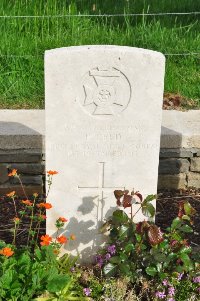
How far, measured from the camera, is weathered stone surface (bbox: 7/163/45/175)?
378 centimetres

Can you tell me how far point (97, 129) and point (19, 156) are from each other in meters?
0.99

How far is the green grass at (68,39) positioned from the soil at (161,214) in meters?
1.04

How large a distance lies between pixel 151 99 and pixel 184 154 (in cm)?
109

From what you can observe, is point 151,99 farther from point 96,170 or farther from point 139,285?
point 139,285

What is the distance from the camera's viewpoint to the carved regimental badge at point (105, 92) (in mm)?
2791

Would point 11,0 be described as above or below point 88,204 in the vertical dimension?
above

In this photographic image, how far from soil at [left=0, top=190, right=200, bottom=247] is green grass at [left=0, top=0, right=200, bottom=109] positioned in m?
1.04

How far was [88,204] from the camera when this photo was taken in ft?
10.1

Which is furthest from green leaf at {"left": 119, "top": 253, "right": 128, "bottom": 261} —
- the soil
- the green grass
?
the green grass

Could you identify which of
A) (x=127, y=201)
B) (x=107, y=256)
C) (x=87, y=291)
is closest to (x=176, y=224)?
(x=127, y=201)

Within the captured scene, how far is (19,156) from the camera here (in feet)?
12.3

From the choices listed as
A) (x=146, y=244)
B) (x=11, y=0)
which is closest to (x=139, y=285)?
(x=146, y=244)

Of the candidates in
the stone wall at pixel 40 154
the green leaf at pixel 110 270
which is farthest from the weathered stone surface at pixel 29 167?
the green leaf at pixel 110 270

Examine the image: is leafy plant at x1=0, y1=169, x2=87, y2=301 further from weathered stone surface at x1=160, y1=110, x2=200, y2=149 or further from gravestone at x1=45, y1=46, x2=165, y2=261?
weathered stone surface at x1=160, y1=110, x2=200, y2=149
